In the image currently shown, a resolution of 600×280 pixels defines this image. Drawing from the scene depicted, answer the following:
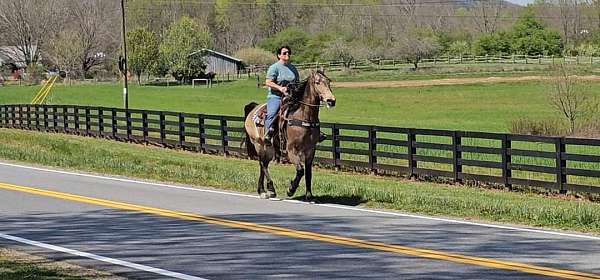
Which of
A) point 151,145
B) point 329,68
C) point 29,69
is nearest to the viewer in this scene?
point 151,145

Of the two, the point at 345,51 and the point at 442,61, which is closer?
the point at 442,61

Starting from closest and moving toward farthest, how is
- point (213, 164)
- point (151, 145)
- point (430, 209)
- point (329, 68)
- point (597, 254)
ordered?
point (597, 254) → point (430, 209) → point (213, 164) → point (151, 145) → point (329, 68)

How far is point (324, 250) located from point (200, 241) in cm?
174

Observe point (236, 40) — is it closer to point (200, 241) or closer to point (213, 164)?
point (213, 164)

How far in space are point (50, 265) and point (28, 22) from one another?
129 meters

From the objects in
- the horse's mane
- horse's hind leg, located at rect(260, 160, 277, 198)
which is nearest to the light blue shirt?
the horse's mane

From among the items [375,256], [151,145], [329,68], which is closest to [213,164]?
[151,145]

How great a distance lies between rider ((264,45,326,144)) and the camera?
14953 millimetres

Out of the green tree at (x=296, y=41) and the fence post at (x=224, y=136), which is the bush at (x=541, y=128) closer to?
the fence post at (x=224, y=136)

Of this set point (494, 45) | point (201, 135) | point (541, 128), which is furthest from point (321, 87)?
point (494, 45)

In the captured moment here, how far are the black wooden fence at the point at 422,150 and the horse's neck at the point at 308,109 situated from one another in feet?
22.6

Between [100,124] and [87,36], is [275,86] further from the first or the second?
[87,36]

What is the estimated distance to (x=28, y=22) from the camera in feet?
433

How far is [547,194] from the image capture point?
768 inches
